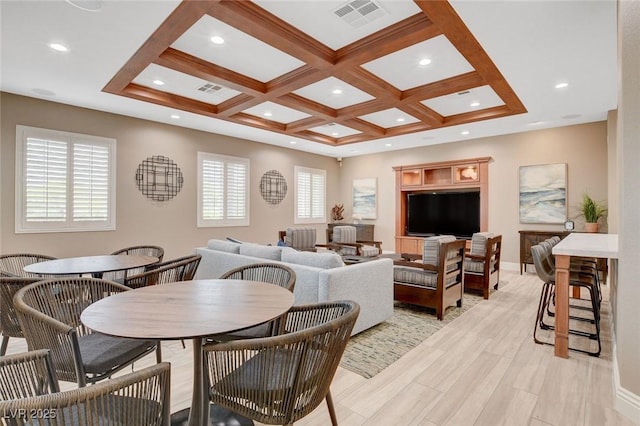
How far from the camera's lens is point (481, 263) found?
4.64 metres

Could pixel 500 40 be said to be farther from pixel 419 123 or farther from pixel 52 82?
pixel 52 82

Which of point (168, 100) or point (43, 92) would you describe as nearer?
point (43, 92)

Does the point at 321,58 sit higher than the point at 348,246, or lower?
higher

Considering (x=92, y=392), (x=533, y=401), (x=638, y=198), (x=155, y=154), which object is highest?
(x=155, y=154)

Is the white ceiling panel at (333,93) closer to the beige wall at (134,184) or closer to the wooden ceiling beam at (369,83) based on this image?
the wooden ceiling beam at (369,83)

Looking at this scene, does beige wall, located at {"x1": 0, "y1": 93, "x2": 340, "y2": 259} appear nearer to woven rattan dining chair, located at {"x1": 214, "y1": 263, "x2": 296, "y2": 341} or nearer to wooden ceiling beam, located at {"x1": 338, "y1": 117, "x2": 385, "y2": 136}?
wooden ceiling beam, located at {"x1": 338, "y1": 117, "x2": 385, "y2": 136}

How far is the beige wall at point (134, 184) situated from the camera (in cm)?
437

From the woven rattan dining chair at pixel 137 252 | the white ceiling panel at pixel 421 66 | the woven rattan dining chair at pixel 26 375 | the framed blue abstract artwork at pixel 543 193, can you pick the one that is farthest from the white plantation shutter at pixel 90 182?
the framed blue abstract artwork at pixel 543 193

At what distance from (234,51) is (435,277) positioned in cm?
343

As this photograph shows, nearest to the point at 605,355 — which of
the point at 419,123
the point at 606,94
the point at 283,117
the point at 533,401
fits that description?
the point at 533,401

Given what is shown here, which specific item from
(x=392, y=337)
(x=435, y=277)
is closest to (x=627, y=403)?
(x=392, y=337)

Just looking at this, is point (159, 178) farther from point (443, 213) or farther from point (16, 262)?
point (443, 213)

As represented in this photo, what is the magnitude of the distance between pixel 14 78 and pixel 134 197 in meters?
2.17

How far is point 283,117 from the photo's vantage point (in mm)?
5941
